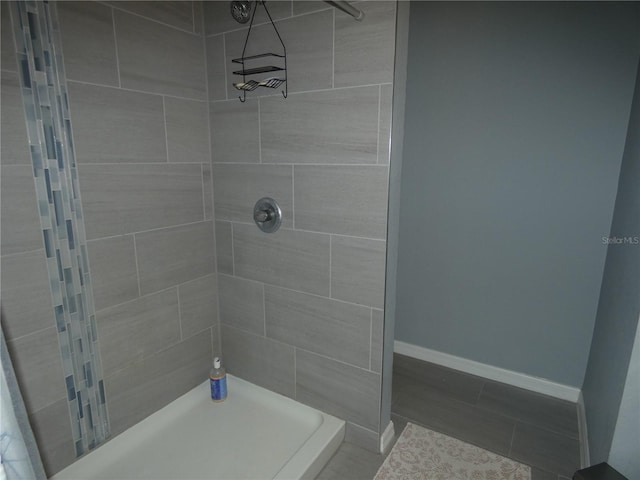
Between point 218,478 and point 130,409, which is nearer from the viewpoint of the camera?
point 218,478

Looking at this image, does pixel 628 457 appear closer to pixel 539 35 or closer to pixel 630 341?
pixel 630 341

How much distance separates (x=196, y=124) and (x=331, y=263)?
92 cm

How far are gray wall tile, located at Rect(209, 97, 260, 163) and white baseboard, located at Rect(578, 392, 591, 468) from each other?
1945mm

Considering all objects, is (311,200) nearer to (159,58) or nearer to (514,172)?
(159,58)

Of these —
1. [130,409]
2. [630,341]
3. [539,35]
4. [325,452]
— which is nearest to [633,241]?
[630,341]

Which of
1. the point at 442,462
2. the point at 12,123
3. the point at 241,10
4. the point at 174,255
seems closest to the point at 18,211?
the point at 12,123

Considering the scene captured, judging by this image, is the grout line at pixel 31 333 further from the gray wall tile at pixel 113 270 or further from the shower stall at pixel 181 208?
the gray wall tile at pixel 113 270

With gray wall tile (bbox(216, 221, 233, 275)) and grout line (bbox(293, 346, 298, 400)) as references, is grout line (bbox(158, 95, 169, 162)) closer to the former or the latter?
gray wall tile (bbox(216, 221, 233, 275))

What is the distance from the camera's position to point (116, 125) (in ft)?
4.94

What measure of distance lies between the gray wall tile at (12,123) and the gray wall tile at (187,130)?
1.80ft

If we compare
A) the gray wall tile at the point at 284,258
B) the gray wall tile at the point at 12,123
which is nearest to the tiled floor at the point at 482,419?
the gray wall tile at the point at 284,258

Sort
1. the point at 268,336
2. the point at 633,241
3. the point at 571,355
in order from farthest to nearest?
the point at 571,355 → the point at 268,336 → the point at 633,241

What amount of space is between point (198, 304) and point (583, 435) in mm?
1971

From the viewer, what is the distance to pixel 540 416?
6.57 ft
